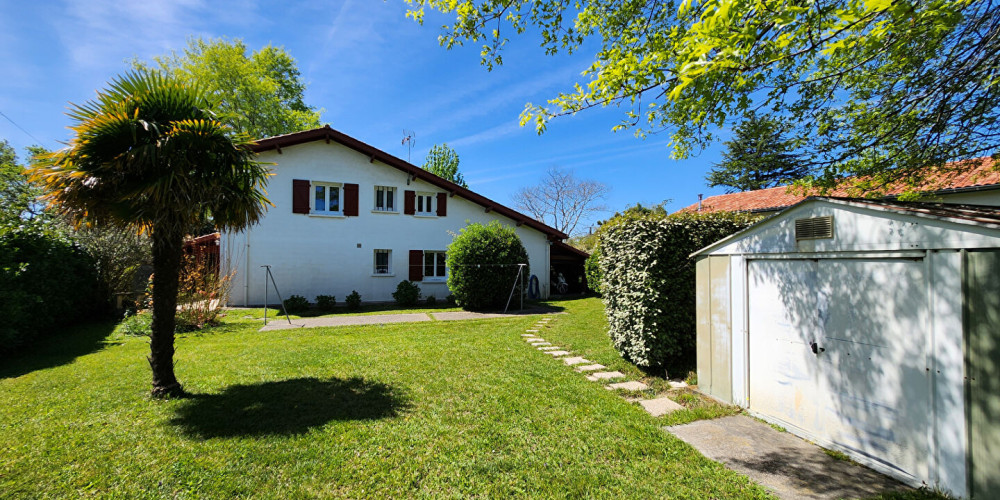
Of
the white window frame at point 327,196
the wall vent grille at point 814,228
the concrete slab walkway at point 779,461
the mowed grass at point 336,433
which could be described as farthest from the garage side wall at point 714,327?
the white window frame at point 327,196

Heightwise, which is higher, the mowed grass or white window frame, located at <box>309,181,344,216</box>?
white window frame, located at <box>309,181,344,216</box>

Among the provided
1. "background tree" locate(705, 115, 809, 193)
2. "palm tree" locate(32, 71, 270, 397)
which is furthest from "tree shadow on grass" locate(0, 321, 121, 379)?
"background tree" locate(705, 115, 809, 193)

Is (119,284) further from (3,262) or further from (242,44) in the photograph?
(242,44)

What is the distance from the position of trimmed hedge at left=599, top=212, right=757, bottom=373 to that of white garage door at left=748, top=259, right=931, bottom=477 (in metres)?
1.25

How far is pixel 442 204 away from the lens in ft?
49.2

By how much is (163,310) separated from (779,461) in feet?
A: 21.7

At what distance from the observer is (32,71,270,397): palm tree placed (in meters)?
3.73

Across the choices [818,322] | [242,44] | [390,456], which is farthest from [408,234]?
Answer: [242,44]

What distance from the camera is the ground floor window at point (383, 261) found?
14273mm

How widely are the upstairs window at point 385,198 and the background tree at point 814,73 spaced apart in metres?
10.5

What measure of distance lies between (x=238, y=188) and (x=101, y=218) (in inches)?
54.9

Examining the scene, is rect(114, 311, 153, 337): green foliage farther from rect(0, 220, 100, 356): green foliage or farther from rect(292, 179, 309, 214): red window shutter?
rect(292, 179, 309, 214): red window shutter

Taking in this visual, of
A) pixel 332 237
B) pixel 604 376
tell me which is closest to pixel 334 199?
pixel 332 237

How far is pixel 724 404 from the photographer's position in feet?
13.7
